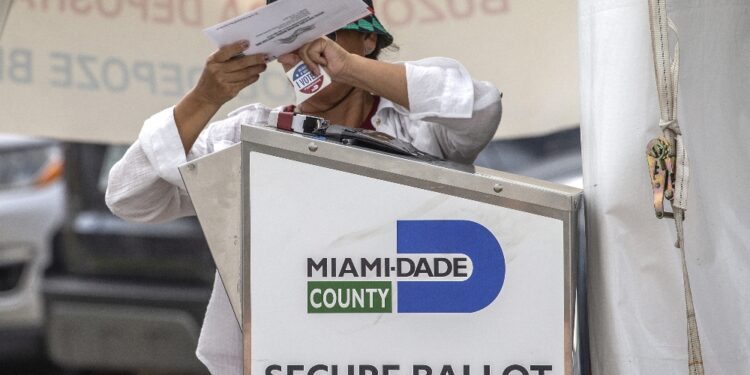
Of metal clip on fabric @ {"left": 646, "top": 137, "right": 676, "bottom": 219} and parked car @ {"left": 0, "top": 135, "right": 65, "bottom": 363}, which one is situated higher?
parked car @ {"left": 0, "top": 135, "right": 65, "bottom": 363}

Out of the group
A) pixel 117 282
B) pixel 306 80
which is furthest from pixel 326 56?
pixel 117 282

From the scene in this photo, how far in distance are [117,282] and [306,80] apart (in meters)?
3.07

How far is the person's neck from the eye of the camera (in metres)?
2.04

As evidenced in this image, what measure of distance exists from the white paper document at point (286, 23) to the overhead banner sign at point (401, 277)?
0.21m

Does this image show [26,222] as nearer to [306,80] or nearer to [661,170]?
[306,80]

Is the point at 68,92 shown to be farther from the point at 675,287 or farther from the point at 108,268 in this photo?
the point at 108,268

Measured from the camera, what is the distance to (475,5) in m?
2.54

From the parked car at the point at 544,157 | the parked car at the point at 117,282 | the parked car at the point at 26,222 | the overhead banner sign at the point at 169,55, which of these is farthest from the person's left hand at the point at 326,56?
the parked car at the point at 26,222

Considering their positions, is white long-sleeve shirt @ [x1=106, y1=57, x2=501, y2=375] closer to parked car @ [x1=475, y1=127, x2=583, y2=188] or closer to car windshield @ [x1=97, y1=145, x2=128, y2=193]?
parked car @ [x1=475, y1=127, x2=583, y2=188]

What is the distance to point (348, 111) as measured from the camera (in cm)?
204

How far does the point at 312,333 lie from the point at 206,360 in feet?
1.26

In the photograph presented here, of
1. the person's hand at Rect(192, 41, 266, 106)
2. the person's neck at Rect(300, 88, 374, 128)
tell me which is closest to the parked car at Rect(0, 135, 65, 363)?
the person's neck at Rect(300, 88, 374, 128)

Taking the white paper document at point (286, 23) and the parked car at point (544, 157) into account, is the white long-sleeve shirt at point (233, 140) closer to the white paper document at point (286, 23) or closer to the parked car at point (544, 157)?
the white paper document at point (286, 23)

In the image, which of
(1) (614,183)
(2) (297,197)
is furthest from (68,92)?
(1) (614,183)
